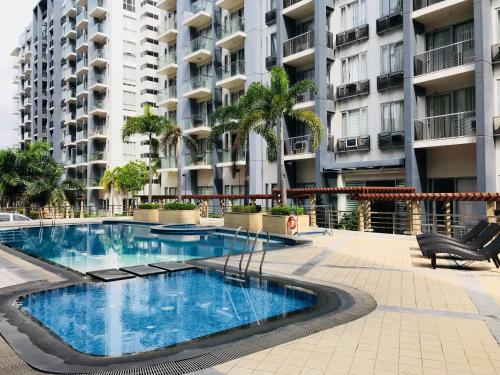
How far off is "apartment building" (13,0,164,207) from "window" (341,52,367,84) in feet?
100

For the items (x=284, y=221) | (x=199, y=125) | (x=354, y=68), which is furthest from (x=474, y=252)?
(x=199, y=125)

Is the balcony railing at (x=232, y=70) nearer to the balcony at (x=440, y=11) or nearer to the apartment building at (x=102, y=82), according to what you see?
the balcony at (x=440, y=11)

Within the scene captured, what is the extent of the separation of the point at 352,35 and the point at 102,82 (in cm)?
3511

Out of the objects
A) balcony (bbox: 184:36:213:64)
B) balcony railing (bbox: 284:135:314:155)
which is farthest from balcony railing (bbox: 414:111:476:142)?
balcony (bbox: 184:36:213:64)

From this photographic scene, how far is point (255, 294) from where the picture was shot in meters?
8.59

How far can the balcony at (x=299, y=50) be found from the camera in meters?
26.4

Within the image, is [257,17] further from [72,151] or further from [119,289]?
[72,151]

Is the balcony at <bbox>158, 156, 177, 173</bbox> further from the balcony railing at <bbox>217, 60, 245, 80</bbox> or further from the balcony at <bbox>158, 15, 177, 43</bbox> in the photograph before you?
the balcony at <bbox>158, 15, 177, 43</bbox>

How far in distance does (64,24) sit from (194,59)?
34626 mm

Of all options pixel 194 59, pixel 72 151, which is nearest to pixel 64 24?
pixel 72 151

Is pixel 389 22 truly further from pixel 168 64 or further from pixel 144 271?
pixel 168 64

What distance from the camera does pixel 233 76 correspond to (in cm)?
3158

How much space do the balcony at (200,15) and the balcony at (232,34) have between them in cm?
218

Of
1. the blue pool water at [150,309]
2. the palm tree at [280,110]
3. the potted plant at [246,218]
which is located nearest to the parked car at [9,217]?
the potted plant at [246,218]
